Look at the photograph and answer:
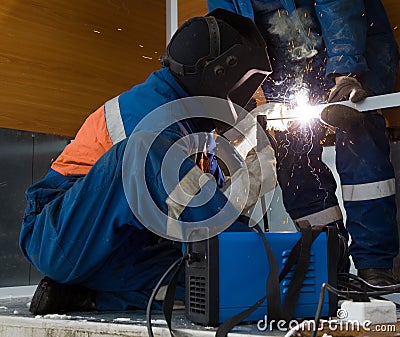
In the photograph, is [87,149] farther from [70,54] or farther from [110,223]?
[70,54]

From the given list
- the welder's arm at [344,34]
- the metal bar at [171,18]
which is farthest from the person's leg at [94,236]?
the metal bar at [171,18]

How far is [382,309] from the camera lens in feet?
3.55

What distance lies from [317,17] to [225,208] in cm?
112

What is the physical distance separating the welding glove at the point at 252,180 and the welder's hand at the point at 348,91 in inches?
14.0

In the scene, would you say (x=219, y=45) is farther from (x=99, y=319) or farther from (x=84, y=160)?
(x=99, y=319)

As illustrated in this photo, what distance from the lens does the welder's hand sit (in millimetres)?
1815

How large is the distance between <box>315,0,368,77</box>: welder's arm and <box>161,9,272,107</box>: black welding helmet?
489 millimetres

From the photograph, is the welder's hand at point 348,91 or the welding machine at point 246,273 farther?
the welder's hand at point 348,91

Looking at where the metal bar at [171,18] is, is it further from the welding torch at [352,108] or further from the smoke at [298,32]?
the welding torch at [352,108]

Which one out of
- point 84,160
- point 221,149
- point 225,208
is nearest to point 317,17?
point 221,149

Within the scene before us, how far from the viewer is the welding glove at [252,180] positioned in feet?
4.80

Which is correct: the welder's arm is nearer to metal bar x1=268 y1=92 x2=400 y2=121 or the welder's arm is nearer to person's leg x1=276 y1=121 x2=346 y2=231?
metal bar x1=268 y1=92 x2=400 y2=121

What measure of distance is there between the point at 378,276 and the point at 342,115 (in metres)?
0.46

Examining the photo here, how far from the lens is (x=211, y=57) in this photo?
56.0 inches
